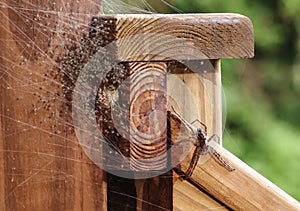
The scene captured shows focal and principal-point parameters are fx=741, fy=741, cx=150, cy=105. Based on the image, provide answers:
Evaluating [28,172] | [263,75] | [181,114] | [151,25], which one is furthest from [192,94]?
[263,75]

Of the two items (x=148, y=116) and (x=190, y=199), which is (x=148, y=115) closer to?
(x=148, y=116)

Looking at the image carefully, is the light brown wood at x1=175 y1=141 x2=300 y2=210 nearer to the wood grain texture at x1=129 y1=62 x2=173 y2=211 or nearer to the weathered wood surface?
the wood grain texture at x1=129 y1=62 x2=173 y2=211

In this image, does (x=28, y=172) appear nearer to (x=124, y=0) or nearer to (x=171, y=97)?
(x=171, y=97)

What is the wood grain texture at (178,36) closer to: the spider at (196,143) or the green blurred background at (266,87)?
the spider at (196,143)

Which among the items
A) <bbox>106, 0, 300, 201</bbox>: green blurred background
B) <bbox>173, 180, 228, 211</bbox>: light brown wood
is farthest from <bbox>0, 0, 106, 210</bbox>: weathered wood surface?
<bbox>106, 0, 300, 201</bbox>: green blurred background

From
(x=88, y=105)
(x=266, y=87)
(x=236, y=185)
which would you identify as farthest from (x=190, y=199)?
(x=266, y=87)

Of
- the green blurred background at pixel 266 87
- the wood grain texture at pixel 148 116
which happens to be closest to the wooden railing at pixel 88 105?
the wood grain texture at pixel 148 116
